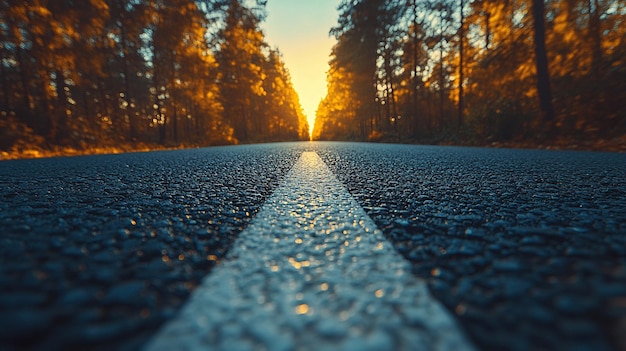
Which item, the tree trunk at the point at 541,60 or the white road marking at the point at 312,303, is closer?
the white road marking at the point at 312,303

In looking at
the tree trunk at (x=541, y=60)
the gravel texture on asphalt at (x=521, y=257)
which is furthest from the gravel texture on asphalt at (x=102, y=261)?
the tree trunk at (x=541, y=60)

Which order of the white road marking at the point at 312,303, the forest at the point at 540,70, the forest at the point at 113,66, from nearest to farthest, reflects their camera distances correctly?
the white road marking at the point at 312,303
the forest at the point at 540,70
the forest at the point at 113,66

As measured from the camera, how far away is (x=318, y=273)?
0.90 meters

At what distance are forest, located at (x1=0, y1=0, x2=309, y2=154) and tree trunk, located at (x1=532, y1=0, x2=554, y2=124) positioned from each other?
Result: 53.6 feet

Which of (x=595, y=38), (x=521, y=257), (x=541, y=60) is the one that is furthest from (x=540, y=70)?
(x=521, y=257)

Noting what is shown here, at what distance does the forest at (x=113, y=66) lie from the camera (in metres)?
11.6

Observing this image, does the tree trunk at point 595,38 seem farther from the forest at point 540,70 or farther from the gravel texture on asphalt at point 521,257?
the gravel texture on asphalt at point 521,257

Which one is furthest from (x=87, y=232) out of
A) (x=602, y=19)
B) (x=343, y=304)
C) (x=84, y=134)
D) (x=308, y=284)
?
(x=602, y=19)

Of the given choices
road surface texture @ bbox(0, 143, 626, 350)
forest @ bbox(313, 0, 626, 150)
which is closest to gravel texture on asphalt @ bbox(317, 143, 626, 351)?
road surface texture @ bbox(0, 143, 626, 350)

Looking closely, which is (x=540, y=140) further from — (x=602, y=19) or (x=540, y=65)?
(x=602, y=19)

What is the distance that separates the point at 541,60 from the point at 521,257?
12.1m

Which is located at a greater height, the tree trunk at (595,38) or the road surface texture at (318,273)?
the tree trunk at (595,38)

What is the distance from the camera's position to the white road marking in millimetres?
587

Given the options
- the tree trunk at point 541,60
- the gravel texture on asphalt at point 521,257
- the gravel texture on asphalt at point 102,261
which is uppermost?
the tree trunk at point 541,60
